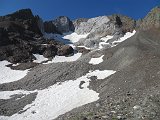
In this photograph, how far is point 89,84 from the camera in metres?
46.4

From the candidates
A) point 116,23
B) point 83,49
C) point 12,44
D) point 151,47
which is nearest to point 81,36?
point 116,23

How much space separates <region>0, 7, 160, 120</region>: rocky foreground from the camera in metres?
25.3

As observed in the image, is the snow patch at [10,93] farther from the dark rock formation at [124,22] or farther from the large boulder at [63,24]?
the large boulder at [63,24]

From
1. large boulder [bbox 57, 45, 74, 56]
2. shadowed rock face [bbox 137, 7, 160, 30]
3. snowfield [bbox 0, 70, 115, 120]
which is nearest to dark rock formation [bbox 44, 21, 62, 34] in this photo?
large boulder [bbox 57, 45, 74, 56]

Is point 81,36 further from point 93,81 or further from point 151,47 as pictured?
point 93,81

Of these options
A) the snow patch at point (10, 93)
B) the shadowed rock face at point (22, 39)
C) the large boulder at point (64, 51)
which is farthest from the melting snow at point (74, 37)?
the snow patch at point (10, 93)

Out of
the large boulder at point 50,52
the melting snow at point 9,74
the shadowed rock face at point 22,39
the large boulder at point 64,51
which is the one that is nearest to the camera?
the melting snow at point 9,74

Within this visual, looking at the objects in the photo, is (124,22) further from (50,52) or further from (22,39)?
(50,52)

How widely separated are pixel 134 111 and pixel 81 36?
10742 cm

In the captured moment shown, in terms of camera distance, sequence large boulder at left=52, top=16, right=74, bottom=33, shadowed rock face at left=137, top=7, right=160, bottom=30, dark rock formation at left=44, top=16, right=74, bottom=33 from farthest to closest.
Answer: large boulder at left=52, top=16, right=74, bottom=33
dark rock formation at left=44, top=16, right=74, bottom=33
shadowed rock face at left=137, top=7, right=160, bottom=30

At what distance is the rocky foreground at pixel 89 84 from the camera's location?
25256mm

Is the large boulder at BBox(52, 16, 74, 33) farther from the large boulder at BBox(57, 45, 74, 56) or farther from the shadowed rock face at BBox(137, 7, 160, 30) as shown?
the shadowed rock face at BBox(137, 7, 160, 30)

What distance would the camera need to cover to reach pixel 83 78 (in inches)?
1988

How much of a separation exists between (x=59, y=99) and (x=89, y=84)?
565cm
